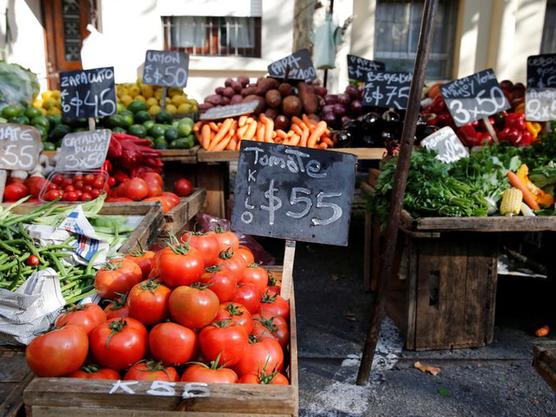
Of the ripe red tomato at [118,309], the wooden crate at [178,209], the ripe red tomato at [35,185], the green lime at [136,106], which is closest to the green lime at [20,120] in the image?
the green lime at [136,106]

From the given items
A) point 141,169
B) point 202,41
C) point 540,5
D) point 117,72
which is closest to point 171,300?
point 141,169

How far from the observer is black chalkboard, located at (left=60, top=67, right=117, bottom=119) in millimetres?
4492

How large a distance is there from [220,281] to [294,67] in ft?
13.9

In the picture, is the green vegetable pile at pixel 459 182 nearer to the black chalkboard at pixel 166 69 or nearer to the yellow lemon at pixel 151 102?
the black chalkboard at pixel 166 69

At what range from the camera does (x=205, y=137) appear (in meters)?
4.86

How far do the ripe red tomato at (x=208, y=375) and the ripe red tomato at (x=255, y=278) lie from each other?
496 millimetres

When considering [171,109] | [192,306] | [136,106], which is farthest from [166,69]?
[192,306]

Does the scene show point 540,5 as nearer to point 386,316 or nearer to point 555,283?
point 555,283

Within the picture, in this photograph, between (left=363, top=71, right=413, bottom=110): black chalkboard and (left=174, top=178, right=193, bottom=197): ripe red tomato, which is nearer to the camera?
(left=174, top=178, right=193, bottom=197): ripe red tomato

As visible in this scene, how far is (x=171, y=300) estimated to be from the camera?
1.61m

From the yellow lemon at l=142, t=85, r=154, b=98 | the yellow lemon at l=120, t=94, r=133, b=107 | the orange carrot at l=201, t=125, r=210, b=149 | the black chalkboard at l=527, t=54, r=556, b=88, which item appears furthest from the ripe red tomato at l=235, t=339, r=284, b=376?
the yellow lemon at l=142, t=85, r=154, b=98

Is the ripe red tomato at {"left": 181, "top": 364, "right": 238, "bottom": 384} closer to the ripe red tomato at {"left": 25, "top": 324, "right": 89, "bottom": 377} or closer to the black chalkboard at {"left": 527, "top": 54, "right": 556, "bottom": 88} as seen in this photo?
the ripe red tomato at {"left": 25, "top": 324, "right": 89, "bottom": 377}

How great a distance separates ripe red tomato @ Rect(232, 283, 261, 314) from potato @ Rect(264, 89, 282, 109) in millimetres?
3618

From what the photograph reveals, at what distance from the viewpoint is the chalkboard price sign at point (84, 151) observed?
12.7 ft
